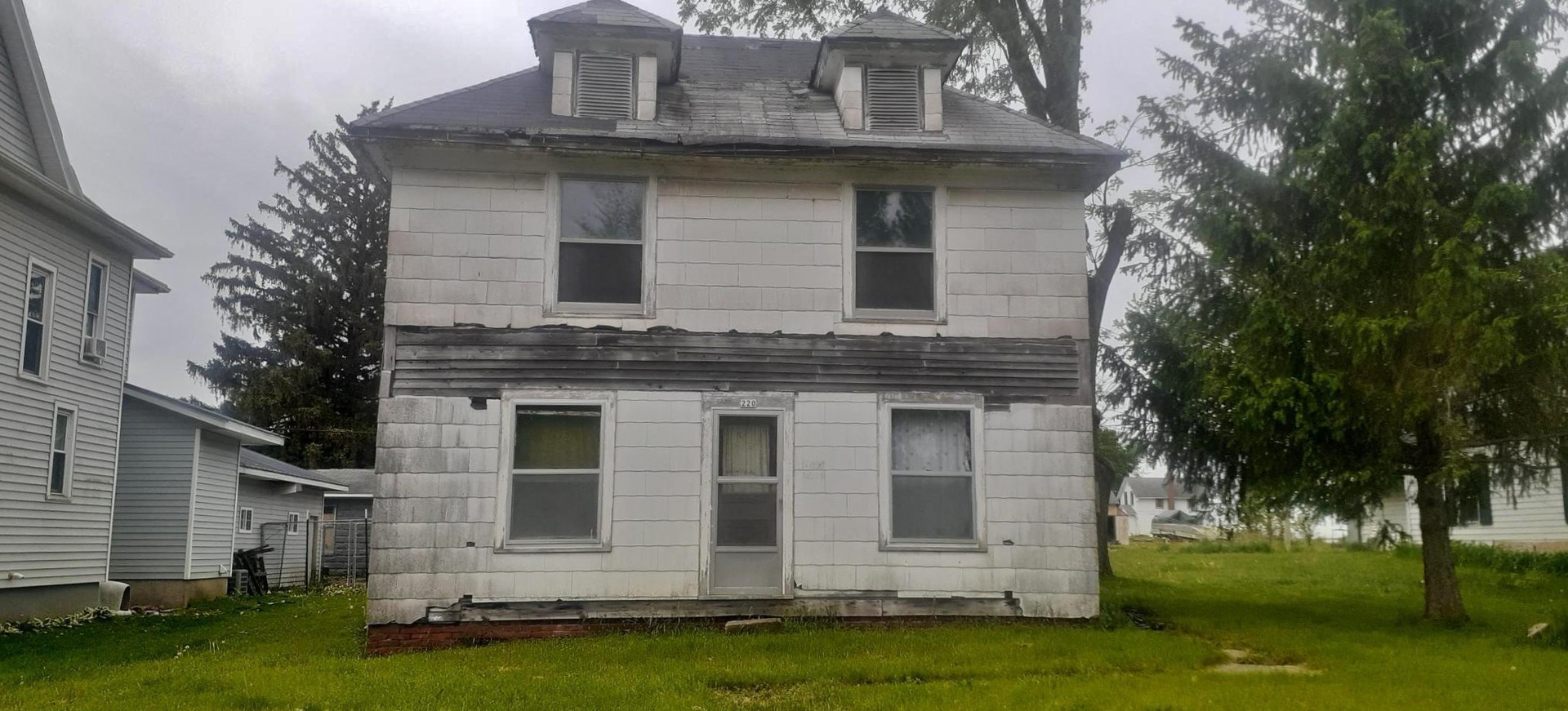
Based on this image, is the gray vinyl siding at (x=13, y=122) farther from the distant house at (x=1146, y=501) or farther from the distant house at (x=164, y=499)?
the distant house at (x=1146, y=501)

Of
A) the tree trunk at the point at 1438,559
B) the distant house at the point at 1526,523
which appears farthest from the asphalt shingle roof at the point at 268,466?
the distant house at the point at 1526,523

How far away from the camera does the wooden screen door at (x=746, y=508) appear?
12.1 metres

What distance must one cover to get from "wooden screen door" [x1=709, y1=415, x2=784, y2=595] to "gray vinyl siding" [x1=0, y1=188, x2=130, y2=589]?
418 inches

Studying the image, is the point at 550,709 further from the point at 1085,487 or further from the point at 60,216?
the point at 60,216

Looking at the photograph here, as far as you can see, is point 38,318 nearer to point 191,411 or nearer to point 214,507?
point 191,411

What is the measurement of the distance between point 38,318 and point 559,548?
34.5 ft

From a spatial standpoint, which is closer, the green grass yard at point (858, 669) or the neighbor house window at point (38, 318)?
the green grass yard at point (858, 669)

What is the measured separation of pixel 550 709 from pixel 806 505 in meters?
4.50

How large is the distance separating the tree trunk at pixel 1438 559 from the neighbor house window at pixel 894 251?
5.76 meters

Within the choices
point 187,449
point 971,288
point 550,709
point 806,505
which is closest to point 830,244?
point 971,288

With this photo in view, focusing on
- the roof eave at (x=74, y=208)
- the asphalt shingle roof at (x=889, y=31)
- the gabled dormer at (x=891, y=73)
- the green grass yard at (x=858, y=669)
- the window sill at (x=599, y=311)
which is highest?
the asphalt shingle roof at (x=889, y=31)

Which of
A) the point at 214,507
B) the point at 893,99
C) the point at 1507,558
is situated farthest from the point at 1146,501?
the point at 893,99

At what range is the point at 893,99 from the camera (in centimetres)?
1358

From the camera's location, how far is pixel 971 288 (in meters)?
12.7
